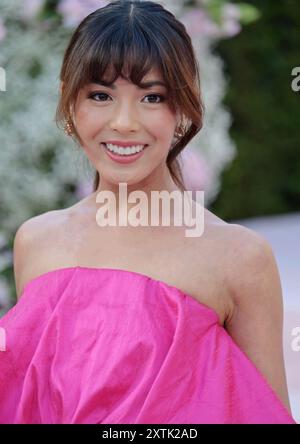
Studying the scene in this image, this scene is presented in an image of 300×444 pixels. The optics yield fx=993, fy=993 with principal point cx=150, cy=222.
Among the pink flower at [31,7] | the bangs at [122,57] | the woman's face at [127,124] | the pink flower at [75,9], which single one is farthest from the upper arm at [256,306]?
the pink flower at [31,7]

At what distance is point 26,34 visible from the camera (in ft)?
12.8

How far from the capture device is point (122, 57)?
71.3 inches

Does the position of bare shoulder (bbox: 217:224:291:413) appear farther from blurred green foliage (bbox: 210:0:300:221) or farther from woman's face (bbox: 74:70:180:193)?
blurred green foliage (bbox: 210:0:300:221)

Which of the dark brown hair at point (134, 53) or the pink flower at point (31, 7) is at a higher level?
the pink flower at point (31, 7)

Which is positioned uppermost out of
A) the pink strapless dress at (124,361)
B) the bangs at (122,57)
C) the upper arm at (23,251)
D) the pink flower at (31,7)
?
the pink flower at (31,7)

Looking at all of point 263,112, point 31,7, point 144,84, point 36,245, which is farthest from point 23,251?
point 263,112

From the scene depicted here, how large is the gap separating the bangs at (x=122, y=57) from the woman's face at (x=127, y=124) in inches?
0.5

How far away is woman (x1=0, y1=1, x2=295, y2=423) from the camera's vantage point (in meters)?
1.75

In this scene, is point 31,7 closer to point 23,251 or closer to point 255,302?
point 23,251

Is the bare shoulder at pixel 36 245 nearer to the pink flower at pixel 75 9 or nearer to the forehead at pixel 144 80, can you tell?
the forehead at pixel 144 80

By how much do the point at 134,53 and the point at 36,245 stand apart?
1.55 ft

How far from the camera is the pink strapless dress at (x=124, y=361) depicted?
1.74 m
